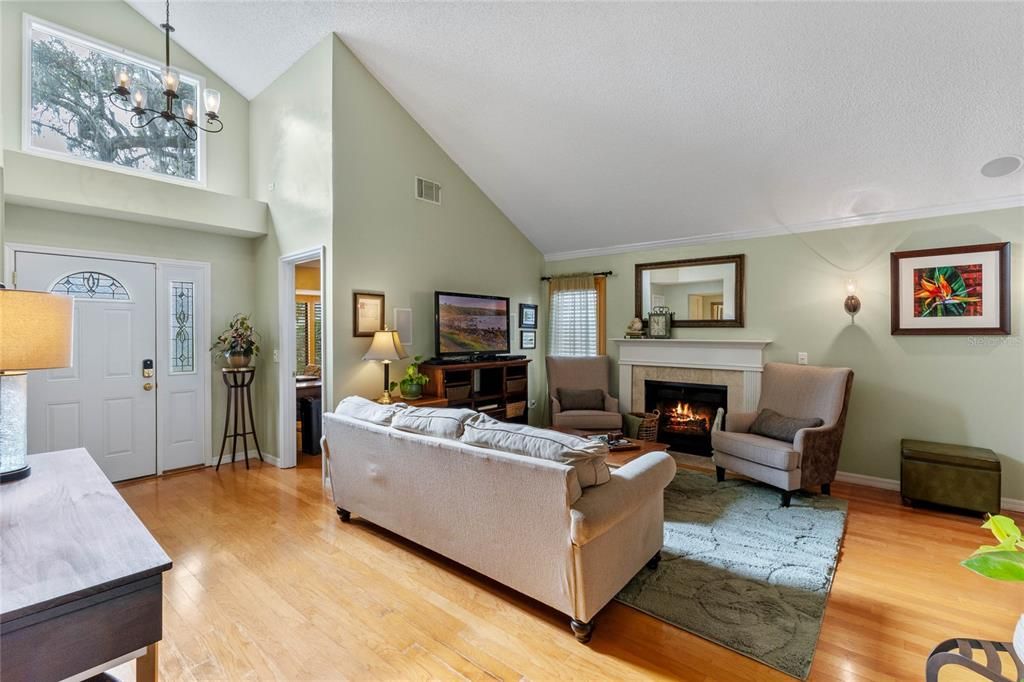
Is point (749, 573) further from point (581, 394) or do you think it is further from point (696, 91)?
point (696, 91)

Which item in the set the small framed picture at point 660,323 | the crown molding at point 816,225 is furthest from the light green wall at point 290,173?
the small framed picture at point 660,323

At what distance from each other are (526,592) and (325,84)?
426 centimetres

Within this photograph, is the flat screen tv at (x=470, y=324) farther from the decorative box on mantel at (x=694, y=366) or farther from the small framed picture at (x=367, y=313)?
the decorative box on mantel at (x=694, y=366)

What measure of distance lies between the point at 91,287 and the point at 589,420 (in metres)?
4.84

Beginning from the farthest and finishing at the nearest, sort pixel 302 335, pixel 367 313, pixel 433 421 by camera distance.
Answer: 1. pixel 302 335
2. pixel 367 313
3. pixel 433 421

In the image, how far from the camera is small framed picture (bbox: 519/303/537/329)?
617cm

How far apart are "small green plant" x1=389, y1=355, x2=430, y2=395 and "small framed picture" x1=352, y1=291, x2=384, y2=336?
1.65ft

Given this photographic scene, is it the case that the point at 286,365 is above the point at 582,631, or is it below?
above

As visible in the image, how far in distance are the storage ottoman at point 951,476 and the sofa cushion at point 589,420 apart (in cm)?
245

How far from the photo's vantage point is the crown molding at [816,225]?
3719 mm

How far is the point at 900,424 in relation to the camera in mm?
4086

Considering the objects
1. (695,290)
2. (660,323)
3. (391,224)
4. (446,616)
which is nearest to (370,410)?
(446,616)

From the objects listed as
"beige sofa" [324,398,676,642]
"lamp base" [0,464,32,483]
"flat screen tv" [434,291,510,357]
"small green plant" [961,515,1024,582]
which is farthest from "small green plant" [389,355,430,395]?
"small green plant" [961,515,1024,582]

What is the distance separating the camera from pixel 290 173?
451 cm
